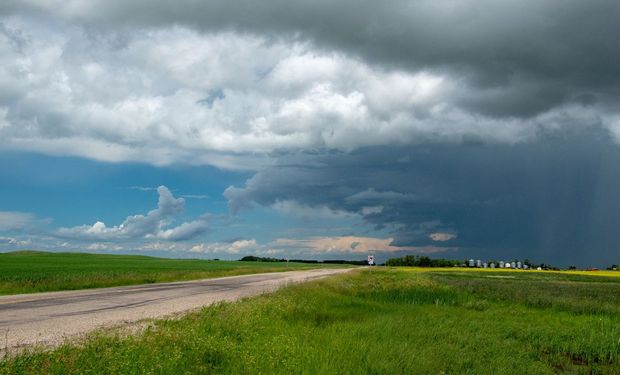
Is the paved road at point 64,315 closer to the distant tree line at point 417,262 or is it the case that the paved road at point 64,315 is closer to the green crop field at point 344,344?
the green crop field at point 344,344

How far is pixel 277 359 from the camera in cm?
1002

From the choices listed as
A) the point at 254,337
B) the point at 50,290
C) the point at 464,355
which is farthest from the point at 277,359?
the point at 50,290

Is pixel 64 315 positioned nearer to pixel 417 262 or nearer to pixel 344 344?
pixel 344 344

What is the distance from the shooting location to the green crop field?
31.4 ft

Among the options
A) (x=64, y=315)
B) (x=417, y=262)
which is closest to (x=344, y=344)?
(x=64, y=315)

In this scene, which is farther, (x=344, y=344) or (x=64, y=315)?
(x=64, y=315)

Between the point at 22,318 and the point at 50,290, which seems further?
the point at 50,290

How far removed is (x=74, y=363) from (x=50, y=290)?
26.7m

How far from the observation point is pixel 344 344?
12.3m

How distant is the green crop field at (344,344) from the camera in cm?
956

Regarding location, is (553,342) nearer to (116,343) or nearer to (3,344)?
(116,343)

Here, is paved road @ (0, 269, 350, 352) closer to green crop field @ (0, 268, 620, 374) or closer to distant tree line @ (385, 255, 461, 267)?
green crop field @ (0, 268, 620, 374)

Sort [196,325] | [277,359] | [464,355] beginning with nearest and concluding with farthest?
[277,359] < [464,355] < [196,325]

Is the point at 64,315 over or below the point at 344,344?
below
